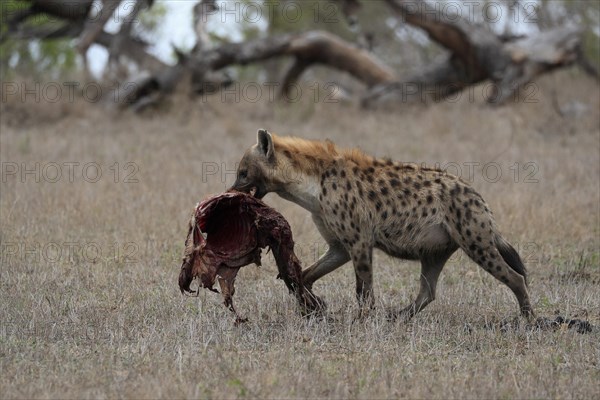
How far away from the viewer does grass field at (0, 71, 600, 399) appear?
16.2ft

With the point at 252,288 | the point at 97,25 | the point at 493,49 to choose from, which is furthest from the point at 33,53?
the point at 252,288

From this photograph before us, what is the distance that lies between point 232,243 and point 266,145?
0.76 metres

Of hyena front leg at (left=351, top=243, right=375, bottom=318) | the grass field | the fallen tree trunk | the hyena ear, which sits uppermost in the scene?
the fallen tree trunk

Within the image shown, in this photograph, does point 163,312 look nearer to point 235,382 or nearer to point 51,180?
point 235,382

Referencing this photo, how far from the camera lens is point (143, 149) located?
1364cm

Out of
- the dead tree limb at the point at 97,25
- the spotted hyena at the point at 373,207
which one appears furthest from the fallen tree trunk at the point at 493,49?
the spotted hyena at the point at 373,207

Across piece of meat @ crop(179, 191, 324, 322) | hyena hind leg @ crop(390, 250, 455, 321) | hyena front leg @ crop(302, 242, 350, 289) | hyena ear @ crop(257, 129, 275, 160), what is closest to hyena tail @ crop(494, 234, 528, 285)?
hyena hind leg @ crop(390, 250, 455, 321)

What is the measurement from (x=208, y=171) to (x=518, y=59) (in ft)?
23.6

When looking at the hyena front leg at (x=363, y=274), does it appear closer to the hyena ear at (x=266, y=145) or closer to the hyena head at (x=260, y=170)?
the hyena head at (x=260, y=170)

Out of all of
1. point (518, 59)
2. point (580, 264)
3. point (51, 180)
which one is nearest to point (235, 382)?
point (580, 264)

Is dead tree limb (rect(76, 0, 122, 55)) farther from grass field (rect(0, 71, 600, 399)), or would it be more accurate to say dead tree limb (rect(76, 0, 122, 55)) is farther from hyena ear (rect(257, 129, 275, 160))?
hyena ear (rect(257, 129, 275, 160))

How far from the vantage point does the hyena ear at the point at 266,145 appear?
6.47 meters

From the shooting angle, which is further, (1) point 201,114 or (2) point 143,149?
(1) point 201,114

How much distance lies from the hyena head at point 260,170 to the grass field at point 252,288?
841mm
